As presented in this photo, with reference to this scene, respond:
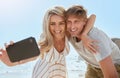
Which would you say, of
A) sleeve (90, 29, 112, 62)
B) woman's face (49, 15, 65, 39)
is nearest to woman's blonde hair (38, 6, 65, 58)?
woman's face (49, 15, 65, 39)

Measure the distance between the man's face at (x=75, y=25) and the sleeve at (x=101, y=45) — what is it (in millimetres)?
129

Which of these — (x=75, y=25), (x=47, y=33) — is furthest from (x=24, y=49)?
(x=75, y=25)

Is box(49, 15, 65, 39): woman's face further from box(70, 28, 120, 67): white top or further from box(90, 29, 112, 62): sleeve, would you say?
box(90, 29, 112, 62): sleeve

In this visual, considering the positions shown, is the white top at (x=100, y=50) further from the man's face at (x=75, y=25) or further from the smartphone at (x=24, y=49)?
the smartphone at (x=24, y=49)

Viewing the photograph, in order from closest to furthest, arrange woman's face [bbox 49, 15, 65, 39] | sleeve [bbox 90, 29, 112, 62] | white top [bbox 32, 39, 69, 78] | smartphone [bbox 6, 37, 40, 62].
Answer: sleeve [bbox 90, 29, 112, 62] < smartphone [bbox 6, 37, 40, 62] < woman's face [bbox 49, 15, 65, 39] < white top [bbox 32, 39, 69, 78]

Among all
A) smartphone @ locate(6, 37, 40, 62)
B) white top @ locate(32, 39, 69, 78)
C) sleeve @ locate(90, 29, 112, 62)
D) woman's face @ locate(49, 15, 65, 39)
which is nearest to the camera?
sleeve @ locate(90, 29, 112, 62)

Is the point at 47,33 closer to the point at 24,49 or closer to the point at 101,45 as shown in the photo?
the point at 24,49

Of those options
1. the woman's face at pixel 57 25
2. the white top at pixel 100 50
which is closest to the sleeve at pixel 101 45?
the white top at pixel 100 50

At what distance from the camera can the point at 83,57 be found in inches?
109

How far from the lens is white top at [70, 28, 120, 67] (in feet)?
8.16

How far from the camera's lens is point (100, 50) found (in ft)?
8.14

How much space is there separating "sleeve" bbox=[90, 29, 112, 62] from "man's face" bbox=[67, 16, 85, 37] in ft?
0.42

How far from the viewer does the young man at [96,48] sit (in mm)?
2488

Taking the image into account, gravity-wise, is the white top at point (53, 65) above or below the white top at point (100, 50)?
below
